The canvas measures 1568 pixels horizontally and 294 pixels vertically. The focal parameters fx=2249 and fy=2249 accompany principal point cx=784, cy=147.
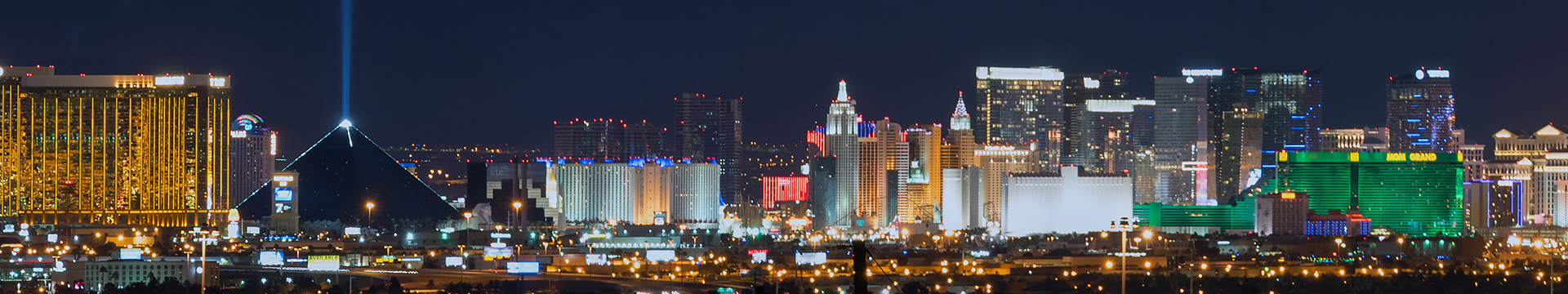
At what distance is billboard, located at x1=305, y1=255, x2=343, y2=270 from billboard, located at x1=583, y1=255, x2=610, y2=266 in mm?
10932

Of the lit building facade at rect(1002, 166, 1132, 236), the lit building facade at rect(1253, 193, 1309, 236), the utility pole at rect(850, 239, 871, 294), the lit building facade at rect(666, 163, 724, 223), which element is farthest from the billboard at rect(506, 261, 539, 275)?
the lit building facade at rect(666, 163, 724, 223)

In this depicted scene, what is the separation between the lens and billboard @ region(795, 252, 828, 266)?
98.6m

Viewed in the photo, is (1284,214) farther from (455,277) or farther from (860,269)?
(860,269)

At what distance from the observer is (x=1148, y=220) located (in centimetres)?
17688

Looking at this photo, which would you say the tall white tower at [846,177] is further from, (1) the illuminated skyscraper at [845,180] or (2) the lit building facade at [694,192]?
(2) the lit building facade at [694,192]

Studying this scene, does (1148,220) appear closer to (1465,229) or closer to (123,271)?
(1465,229)

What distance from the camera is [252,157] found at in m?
192

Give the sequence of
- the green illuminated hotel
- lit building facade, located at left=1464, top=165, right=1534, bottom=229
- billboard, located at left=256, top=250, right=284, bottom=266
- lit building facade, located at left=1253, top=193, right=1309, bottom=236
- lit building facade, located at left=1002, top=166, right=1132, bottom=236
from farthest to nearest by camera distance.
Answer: lit building facade, located at left=1002, top=166, right=1132, bottom=236 → lit building facade, located at left=1464, top=165, right=1534, bottom=229 → the green illuminated hotel → lit building facade, located at left=1253, top=193, right=1309, bottom=236 → billboard, located at left=256, top=250, right=284, bottom=266

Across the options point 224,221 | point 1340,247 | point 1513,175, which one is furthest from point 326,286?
point 1513,175

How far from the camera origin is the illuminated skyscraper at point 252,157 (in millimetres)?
187137

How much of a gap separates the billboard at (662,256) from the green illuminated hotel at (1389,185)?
80831 millimetres

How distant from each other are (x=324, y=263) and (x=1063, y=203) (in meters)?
101

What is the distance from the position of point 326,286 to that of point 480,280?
6489 millimetres

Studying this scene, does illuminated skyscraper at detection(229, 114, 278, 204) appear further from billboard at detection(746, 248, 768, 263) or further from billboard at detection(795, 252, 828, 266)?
billboard at detection(795, 252, 828, 266)
